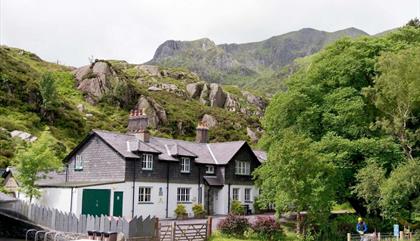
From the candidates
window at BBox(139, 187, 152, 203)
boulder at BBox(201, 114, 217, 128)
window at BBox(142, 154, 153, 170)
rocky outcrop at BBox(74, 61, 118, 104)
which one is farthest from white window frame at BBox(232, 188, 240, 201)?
rocky outcrop at BBox(74, 61, 118, 104)

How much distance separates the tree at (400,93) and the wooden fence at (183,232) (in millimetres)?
14662

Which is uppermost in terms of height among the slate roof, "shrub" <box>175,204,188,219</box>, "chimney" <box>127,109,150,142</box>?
"chimney" <box>127,109,150,142</box>

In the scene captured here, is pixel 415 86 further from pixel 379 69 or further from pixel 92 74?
pixel 92 74

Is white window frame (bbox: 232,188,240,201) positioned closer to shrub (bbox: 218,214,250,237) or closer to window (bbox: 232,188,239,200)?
window (bbox: 232,188,239,200)

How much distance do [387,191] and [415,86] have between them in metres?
7.91

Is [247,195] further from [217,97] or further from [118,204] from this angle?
[217,97]

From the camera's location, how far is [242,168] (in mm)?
53125

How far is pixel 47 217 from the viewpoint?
112 ft

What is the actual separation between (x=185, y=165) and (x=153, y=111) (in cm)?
5580

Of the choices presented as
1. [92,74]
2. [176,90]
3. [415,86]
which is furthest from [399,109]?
[176,90]

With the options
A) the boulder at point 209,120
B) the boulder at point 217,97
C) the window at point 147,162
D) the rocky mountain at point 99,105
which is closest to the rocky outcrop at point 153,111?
the rocky mountain at point 99,105

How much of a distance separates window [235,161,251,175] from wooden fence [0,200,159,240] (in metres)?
22.7

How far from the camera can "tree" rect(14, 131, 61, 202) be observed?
41.4 meters

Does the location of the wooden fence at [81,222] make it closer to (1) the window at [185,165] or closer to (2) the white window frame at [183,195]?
(2) the white window frame at [183,195]
